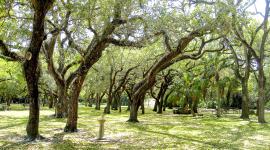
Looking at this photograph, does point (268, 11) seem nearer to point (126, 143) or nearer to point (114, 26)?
point (114, 26)

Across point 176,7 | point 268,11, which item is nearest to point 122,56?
point 268,11

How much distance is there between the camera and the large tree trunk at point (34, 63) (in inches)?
529

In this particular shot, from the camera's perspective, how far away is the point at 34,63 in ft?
48.4

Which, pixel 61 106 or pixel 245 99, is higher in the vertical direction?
pixel 245 99

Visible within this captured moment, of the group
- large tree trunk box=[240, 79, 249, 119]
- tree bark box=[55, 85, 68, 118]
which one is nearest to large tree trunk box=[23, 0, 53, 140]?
tree bark box=[55, 85, 68, 118]

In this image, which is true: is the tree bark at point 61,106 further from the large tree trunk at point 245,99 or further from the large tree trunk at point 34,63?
the large tree trunk at point 245,99

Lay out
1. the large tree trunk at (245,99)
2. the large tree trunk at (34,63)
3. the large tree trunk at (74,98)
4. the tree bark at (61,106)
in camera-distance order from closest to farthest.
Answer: the large tree trunk at (34,63), the large tree trunk at (74,98), the tree bark at (61,106), the large tree trunk at (245,99)

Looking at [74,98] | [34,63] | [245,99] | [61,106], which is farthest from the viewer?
[245,99]

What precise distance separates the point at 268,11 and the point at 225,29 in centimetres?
1315

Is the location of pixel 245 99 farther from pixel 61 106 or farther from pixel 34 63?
pixel 34 63

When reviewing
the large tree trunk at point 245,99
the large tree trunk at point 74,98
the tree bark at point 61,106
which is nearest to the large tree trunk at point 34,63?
the large tree trunk at point 74,98

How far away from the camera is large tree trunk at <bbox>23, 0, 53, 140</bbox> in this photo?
44.1ft

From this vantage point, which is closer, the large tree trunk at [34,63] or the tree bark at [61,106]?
the large tree trunk at [34,63]

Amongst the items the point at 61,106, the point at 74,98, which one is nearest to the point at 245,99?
the point at 61,106
